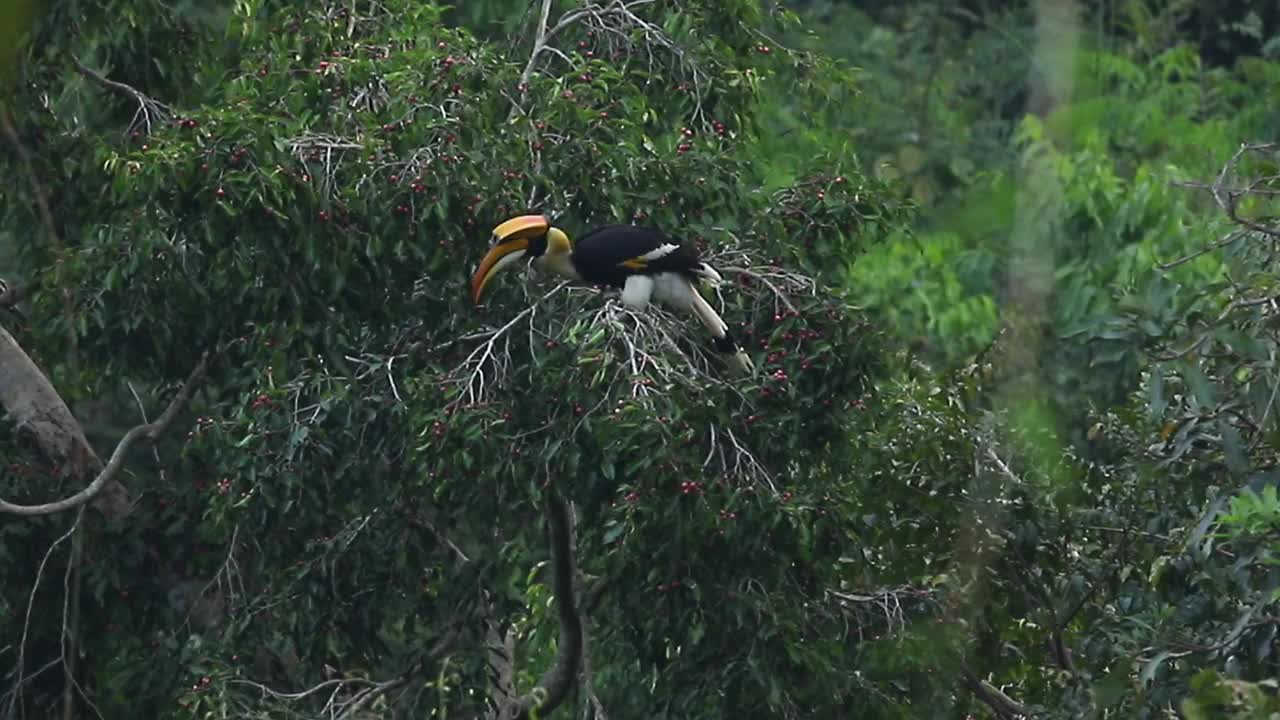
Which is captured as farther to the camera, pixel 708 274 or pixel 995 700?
pixel 995 700

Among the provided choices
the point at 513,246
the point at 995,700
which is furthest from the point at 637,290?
the point at 995,700

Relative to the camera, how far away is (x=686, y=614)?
4707mm

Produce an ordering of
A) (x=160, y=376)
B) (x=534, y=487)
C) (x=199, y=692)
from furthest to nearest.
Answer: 1. (x=160, y=376)
2. (x=199, y=692)
3. (x=534, y=487)

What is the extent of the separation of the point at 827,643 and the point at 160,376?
7.27 ft

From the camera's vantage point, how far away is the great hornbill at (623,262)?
4949mm

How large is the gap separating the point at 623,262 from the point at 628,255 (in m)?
0.02

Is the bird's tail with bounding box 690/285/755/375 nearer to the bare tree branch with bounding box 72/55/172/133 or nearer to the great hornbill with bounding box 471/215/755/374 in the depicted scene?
the great hornbill with bounding box 471/215/755/374

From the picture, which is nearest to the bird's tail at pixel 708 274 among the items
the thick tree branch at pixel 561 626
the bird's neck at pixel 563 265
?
the bird's neck at pixel 563 265

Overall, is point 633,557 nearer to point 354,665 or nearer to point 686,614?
point 686,614

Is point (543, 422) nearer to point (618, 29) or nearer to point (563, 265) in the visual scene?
point (563, 265)

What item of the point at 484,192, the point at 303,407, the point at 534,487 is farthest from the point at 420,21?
the point at 534,487

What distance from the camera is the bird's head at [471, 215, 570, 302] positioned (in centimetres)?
493

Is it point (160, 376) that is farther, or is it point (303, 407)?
A: point (160, 376)

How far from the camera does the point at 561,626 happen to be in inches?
213
